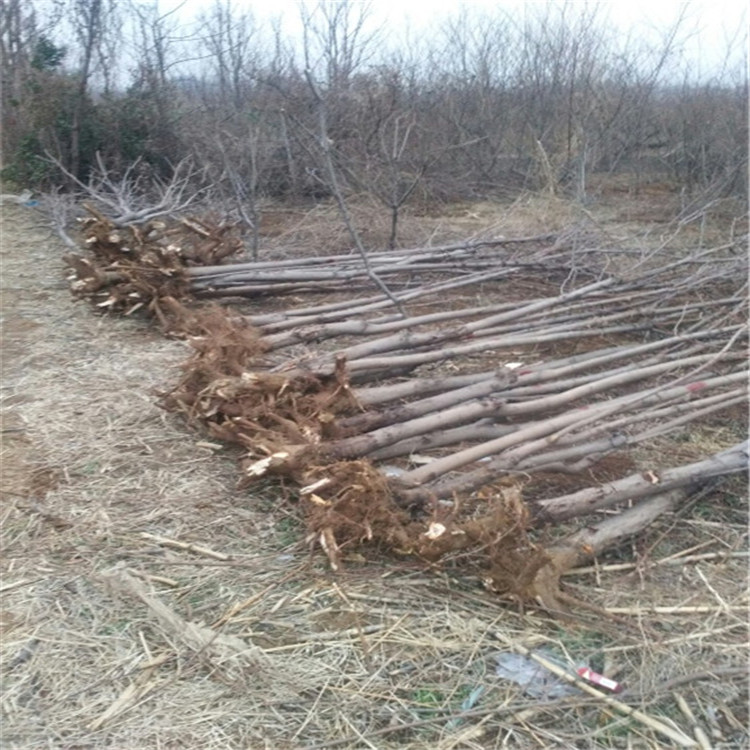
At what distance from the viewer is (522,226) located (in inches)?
347

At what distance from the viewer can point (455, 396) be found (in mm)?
3697

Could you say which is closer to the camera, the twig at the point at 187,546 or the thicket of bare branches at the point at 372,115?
the twig at the point at 187,546

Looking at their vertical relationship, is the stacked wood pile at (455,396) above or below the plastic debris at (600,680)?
above

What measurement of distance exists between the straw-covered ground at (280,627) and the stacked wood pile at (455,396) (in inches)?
5.8

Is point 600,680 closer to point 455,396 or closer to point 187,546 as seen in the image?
point 187,546

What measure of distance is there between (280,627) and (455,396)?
1.47 meters

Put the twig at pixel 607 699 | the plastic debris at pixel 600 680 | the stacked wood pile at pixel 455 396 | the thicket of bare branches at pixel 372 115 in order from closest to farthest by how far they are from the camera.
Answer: the twig at pixel 607 699
the plastic debris at pixel 600 680
the stacked wood pile at pixel 455 396
the thicket of bare branches at pixel 372 115

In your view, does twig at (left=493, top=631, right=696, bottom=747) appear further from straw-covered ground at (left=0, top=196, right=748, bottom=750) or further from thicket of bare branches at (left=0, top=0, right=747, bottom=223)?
thicket of bare branches at (left=0, top=0, right=747, bottom=223)

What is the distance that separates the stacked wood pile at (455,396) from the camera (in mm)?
2881

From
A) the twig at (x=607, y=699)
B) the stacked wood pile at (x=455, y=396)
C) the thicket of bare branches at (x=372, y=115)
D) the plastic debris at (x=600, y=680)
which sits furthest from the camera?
the thicket of bare branches at (x=372, y=115)

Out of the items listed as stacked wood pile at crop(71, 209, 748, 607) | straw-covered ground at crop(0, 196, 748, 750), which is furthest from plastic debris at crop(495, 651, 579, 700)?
stacked wood pile at crop(71, 209, 748, 607)

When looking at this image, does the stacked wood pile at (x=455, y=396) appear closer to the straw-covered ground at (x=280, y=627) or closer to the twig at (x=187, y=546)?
the straw-covered ground at (x=280, y=627)

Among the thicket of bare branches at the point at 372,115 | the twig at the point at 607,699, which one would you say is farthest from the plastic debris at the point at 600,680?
the thicket of bare branches at the point at 372,115

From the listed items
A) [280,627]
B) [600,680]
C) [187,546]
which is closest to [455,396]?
[187,546]
